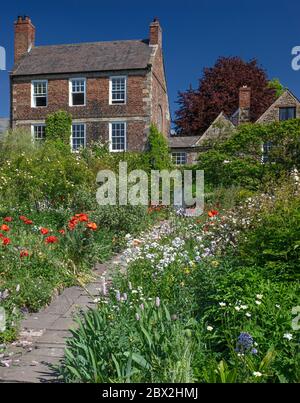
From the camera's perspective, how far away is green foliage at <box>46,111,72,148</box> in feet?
91.7

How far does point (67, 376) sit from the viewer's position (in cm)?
361

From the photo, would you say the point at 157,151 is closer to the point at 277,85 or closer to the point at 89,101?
the point at 89,101

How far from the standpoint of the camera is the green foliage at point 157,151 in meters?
26.0

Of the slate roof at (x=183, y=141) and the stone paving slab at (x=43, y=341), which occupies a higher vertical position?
the slate roof at (x=183, y=141)

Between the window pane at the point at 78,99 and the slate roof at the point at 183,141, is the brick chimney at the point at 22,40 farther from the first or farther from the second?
the slate roof at the point at 183,141

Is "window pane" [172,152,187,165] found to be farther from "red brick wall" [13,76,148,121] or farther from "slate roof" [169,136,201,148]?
"red brick wall" [13,76,148,121]

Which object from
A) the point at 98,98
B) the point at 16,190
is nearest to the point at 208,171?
the point at 16,190

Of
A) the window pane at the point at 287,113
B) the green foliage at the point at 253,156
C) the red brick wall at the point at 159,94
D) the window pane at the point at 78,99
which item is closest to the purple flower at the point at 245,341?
the green foliage at the point at 253,156

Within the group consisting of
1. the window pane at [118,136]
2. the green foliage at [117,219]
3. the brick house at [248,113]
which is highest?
the brick house at [248,113]

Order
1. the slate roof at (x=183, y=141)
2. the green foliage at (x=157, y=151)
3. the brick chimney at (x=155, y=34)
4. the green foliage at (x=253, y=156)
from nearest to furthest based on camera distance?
the green foliage at (x=253, y=156), the green foliage at (x=157, y=151), the brick chimney at (x=155, y=34), the slate roof at (x=183, y=141)

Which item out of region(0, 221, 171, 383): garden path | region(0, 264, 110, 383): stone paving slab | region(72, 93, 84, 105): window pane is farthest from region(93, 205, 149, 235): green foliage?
region(72, 93, 84, 105): window pane

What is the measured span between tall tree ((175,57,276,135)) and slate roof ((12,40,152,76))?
7.25 m

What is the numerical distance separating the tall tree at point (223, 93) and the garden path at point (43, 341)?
29045 millimetres

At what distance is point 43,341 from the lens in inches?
190
